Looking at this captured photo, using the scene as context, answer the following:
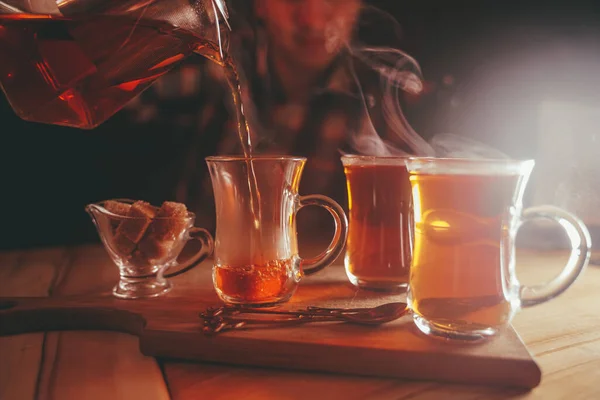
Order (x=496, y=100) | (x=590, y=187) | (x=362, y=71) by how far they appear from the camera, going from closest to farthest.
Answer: (x=590, y=187) < (x=496, y=100) < (x=362, y=71)

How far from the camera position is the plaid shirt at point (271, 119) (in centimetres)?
265

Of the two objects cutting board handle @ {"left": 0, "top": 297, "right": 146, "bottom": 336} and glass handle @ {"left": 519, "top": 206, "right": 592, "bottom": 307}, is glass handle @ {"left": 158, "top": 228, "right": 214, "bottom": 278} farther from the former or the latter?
glass handle @ {"left": 519, "top": 206, "right": 592, "bottom": 307}

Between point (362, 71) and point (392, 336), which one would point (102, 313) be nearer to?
point (392, 336)

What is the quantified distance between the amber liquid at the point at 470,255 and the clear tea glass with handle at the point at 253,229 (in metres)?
0.28

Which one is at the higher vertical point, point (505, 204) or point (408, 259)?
point (505, 204)

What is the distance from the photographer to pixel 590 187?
1847 millimetres

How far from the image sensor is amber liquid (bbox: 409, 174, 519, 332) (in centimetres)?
77

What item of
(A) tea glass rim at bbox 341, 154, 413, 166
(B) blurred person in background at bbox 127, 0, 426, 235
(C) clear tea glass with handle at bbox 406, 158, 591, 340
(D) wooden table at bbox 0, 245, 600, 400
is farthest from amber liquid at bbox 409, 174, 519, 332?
(B) blurred person in background at bbox 127, 0, 426, 235

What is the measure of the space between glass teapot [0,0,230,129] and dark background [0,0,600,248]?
5.37 feet

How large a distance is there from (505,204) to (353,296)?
1.28 ft

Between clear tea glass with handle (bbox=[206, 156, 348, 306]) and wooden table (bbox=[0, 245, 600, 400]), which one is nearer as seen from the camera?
wooden table (bbox=[0, 245, 600, 400])

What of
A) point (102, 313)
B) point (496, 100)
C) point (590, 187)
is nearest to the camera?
point (102, 313)

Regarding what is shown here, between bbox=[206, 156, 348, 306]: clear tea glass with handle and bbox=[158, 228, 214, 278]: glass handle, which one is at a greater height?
bbox=[206, 156, 348, 306]: clear tea glass with handle

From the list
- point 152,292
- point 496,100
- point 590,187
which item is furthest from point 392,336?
point 496,100
